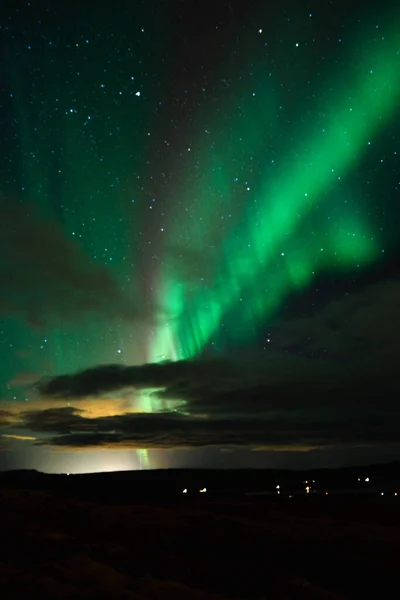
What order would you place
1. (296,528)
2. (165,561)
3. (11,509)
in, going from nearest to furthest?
1. (165,561)
2. (296,528)
3. (11,509)

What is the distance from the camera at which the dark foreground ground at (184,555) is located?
34.1ft

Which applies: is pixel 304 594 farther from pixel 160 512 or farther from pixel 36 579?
pixel 160 512

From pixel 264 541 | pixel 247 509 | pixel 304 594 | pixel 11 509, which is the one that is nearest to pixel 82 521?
pixel 11 509

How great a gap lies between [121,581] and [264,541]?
7949 mm

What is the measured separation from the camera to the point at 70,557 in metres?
13.1

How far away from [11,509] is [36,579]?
46.6 feet

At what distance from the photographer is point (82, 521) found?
2106 centimetres

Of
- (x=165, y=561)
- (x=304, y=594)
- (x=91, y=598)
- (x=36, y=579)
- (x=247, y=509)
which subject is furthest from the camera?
(x=247, y=509)

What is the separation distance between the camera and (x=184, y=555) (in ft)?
49.6

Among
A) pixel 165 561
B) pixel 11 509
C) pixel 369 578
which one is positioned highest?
pixel 11 509

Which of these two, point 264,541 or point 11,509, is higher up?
point 11,509

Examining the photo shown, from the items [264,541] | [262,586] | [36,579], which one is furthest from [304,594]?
[264,541]

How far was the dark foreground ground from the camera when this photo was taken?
10.4 meters

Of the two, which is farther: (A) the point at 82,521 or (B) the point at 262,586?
(A) the point at 82,521
